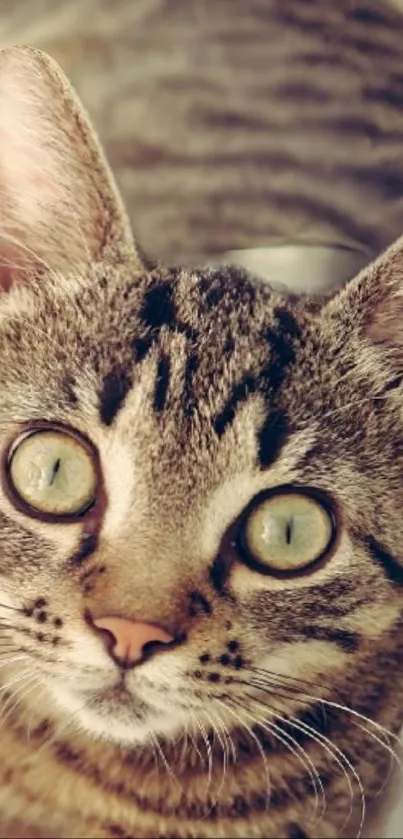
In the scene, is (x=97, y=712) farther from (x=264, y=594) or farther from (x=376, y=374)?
(x=376, y=374)

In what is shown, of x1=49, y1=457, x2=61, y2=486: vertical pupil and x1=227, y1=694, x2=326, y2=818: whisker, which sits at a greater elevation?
x1=49, y1=457, x2=61, y2=486: vertical pupil

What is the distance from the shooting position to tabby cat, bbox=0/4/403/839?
0.61m

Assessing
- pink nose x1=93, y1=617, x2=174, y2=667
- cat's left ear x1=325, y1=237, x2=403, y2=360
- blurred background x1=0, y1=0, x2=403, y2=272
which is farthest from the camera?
blurred background x1=0, y1=0, x2=403, y2=272

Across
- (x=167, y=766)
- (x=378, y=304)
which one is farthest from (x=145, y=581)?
(x=378, y=304)

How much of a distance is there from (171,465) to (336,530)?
0.13 m

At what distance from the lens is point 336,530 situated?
2.15 ft

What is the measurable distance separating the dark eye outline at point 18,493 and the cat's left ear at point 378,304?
0.21 meters

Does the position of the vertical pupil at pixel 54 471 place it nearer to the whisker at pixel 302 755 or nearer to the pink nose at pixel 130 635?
the pink nose at pixel 130 635

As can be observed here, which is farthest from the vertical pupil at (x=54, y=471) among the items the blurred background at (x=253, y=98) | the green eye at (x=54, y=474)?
the blurred background at (x=253, y=98)

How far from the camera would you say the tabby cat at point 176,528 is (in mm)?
610

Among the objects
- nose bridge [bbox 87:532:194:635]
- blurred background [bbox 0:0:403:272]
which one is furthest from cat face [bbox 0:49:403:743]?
blurred background [bbox 0:0:403:272]

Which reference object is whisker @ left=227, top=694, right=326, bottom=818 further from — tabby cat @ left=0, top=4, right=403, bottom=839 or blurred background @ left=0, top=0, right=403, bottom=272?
blurred background @ left=0, top=0, right=403, bottom=272

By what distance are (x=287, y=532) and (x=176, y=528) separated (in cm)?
8

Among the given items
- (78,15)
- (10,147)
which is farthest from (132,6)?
(10,147)
